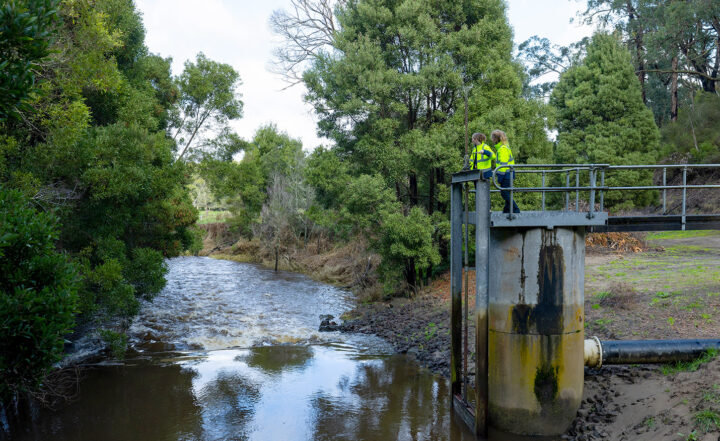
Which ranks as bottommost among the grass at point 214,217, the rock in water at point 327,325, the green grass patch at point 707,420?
the rock in water at point 327,325

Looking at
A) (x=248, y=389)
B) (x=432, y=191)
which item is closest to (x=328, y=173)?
(x=432, y=191)

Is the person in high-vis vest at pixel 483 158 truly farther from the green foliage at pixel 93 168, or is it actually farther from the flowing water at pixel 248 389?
the green foliage at pixel 93 168

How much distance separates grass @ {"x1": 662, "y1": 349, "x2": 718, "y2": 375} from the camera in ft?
29.7

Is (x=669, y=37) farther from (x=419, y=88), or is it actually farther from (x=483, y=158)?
(x=483, y=158)

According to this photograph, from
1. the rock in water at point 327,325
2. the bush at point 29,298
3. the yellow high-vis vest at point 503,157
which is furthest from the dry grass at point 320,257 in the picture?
the bush at point 29,298

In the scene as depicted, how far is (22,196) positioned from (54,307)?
1.98 metres

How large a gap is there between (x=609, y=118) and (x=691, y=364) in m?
19.3

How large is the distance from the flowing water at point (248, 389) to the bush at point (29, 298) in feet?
11.1

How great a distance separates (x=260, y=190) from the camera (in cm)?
4203

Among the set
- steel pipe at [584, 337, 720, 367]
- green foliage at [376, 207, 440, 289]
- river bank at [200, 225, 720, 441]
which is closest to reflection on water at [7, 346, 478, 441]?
river bank at [200, 225, 720, 441]

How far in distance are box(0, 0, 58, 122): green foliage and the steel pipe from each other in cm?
967

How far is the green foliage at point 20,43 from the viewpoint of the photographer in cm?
548

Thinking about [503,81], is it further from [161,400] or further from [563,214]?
[161,400]

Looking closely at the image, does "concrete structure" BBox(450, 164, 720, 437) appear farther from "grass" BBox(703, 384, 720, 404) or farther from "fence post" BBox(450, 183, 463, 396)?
"grass" BBox(703, 384, 720, 404)
